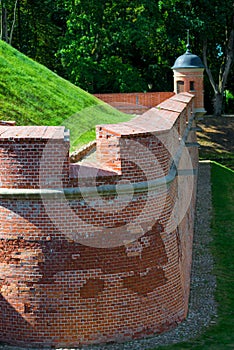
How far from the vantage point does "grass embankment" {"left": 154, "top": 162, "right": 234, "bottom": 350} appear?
32.7 feet

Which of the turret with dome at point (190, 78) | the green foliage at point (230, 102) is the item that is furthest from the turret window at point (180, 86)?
the green foliage at point (230, 102)

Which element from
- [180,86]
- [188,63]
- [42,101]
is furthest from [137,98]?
[42,101]

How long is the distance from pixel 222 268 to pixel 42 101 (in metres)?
8.15

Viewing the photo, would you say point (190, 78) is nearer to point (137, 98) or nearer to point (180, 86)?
point (180, 86)

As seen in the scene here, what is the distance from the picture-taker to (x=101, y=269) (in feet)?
30.9

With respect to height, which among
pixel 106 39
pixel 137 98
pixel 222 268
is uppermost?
pixel 106 39

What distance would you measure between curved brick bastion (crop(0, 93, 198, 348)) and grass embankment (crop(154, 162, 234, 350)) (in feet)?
3.41

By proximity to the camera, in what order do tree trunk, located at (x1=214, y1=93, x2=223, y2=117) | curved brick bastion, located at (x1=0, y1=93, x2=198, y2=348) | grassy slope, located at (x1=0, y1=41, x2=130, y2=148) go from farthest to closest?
tree trunk, located at (x1=214, y1=93, x2=223, y2=117)
grassy slope, located at (x1=0, y1=41, x2=130, y2=148)
curved brick bastion, located at (x1=0, y1=93, x2=198, y2=348)

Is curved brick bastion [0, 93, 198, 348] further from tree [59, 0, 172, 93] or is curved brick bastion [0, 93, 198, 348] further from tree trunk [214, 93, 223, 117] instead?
tree trunk [214, 93, 223, 117]

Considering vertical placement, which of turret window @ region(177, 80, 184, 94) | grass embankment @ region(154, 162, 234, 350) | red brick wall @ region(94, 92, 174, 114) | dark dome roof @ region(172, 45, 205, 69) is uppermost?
dark dome roof @ region(172, 45, 205, 69)

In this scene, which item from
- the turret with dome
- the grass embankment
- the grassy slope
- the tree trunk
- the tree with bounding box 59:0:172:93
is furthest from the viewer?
the tree trunk

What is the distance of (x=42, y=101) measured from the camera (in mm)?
19672

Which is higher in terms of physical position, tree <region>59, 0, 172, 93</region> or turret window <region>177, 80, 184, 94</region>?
tree <region>59, 0, 172, 93</region>

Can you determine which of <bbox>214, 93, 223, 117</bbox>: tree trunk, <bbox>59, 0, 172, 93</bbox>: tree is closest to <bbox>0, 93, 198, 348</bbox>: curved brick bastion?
<bbox>59, 0, 172, 93</bbox>: tree
